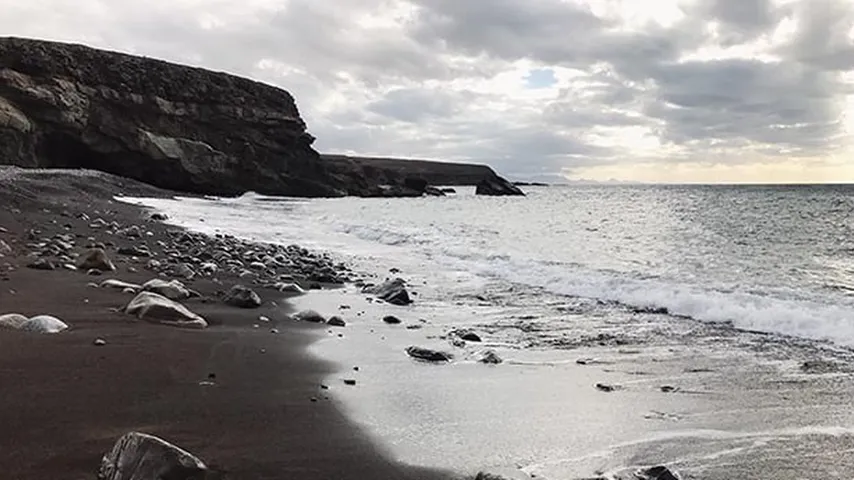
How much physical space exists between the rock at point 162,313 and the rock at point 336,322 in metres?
1.32

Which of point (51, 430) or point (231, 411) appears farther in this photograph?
point (231, 411)

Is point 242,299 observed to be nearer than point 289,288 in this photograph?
Yes

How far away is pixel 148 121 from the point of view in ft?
154

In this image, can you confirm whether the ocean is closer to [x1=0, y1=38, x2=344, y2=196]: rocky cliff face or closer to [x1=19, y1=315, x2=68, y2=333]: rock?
[x1=19, y1=315, x2=68, y2=333]: rock

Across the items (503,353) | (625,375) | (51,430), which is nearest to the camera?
(51,430)

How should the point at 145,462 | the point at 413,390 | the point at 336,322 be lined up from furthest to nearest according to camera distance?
the point at 336,322, the point at 413,390, the point at 145,462

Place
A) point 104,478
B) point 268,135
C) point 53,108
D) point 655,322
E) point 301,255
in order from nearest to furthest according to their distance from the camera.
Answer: point 104,478 → point 655,322 → point 301,255 → point 53,108 → point 268,135

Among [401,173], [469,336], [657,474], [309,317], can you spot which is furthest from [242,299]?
[401,173]

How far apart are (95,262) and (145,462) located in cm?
690

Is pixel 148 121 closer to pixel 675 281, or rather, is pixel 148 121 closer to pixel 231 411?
pixel 675 281

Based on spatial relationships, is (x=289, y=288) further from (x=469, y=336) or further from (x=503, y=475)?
(x=503, y=475)

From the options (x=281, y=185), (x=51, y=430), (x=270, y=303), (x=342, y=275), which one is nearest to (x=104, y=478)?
(x=51, y=430)

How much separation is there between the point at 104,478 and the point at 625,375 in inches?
152

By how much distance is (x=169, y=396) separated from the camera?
Result: 4086 millimetres
